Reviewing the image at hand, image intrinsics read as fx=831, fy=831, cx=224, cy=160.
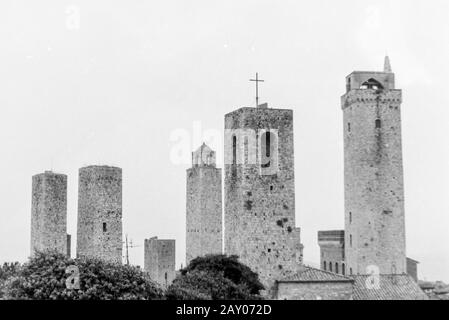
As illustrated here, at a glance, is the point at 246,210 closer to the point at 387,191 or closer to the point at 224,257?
the point at 224,257

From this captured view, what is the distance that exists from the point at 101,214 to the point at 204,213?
12.8m

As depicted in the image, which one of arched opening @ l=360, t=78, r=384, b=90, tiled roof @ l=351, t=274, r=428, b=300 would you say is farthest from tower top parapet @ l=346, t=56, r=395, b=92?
tiled roof @ l=351, t=274, r=428, b=300

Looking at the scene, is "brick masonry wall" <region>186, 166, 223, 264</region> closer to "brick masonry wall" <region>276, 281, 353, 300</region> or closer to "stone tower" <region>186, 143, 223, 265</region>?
"stone tower" <region>186, 143, 223, 265</region>

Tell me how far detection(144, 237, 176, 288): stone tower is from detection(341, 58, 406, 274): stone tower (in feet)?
38.4

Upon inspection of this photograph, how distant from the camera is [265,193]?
35.0 metres

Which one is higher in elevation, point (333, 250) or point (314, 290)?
point (333, 250)

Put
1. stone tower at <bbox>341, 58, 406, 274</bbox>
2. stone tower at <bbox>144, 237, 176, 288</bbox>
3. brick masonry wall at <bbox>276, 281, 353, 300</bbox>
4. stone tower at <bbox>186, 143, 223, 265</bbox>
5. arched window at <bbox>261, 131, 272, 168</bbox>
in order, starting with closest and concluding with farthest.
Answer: arched window at <bbox>261, 131, 272, 168</bbox> → brick masonry wall at <bbox>276, 281, 353, 300</bbox> → stone tower at <bbox>144, 237, 176, 288</bbox> → stone tower at <bbox>186, 143, 223, 265</bbox> → stone tower at <bbox>341, 58, 406, 274</bbox>

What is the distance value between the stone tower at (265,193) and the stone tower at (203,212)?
14.1 metres

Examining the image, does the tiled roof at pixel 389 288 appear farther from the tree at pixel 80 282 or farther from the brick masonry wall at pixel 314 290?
the tree at pixel 80 282

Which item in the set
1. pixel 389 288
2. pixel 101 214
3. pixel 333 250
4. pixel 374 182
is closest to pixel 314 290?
pixel 389 288

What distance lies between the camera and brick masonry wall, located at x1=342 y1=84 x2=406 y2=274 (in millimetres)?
51500

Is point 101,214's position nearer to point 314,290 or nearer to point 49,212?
point 49,212

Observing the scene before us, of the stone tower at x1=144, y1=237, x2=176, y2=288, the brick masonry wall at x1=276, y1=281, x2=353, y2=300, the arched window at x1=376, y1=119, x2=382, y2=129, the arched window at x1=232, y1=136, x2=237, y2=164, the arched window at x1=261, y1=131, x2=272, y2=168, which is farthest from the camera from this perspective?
the arched window at x1=376, y1=119, x2=382, y2=129

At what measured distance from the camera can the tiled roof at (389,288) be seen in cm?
4084
